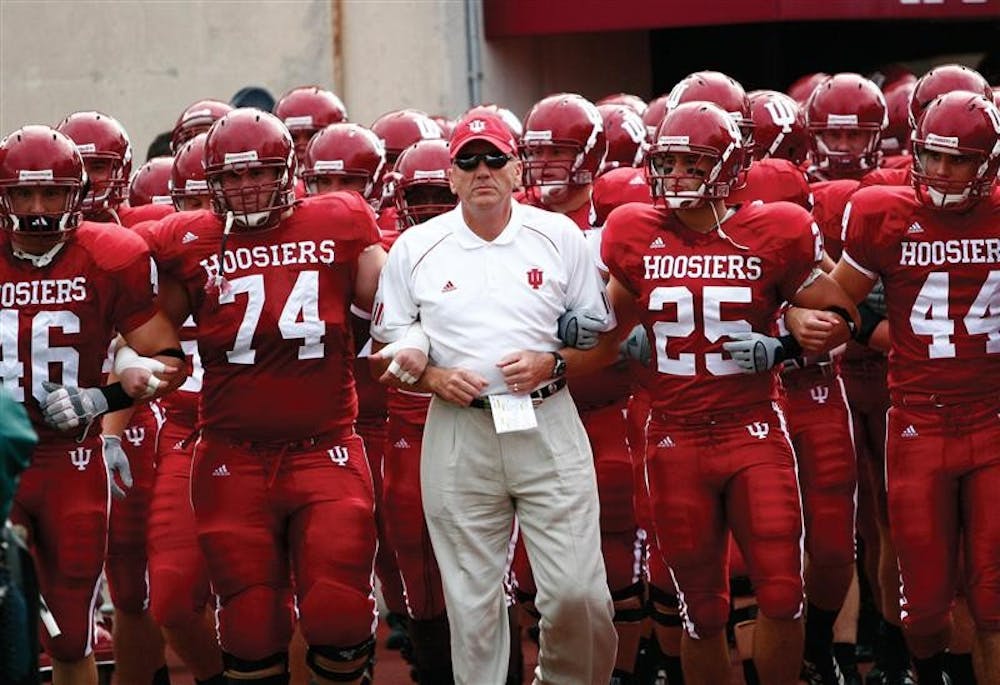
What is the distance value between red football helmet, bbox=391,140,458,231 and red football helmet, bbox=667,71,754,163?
35.8 inches

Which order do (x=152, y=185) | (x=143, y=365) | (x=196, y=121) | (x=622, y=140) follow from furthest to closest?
1. (x=196, y=121)
2. (x=622, y=140)
3. (x=152, y=185)
4. (x=143, y=365)

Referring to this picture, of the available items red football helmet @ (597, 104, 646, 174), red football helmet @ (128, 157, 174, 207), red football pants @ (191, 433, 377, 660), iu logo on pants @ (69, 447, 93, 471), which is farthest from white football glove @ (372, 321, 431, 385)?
red football helmet @ (597, 104, 646, 174)

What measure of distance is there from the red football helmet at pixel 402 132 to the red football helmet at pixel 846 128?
1.66 meters

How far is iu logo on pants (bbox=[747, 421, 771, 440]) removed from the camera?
6962 millimetres

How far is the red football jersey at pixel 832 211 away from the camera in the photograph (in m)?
8.11

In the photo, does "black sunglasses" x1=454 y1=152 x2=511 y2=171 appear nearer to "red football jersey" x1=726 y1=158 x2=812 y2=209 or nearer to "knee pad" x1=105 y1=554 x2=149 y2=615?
"red football jersey" x1=726 y1=158 x2=812 y2=209

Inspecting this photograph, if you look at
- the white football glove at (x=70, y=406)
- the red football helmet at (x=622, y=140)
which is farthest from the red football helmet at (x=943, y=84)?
the white football glove at (x=70, y=406)

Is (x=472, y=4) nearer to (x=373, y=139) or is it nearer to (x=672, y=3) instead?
(x=672, y=3)

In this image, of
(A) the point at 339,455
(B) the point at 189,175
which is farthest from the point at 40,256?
(B) the point at 189,175

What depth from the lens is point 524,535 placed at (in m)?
6.58

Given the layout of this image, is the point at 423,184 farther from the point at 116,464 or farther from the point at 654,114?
the point at 116,464

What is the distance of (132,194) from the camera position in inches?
354

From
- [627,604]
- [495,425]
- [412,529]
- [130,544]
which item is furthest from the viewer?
[130,544]

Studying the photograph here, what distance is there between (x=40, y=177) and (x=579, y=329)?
5.99 feet
